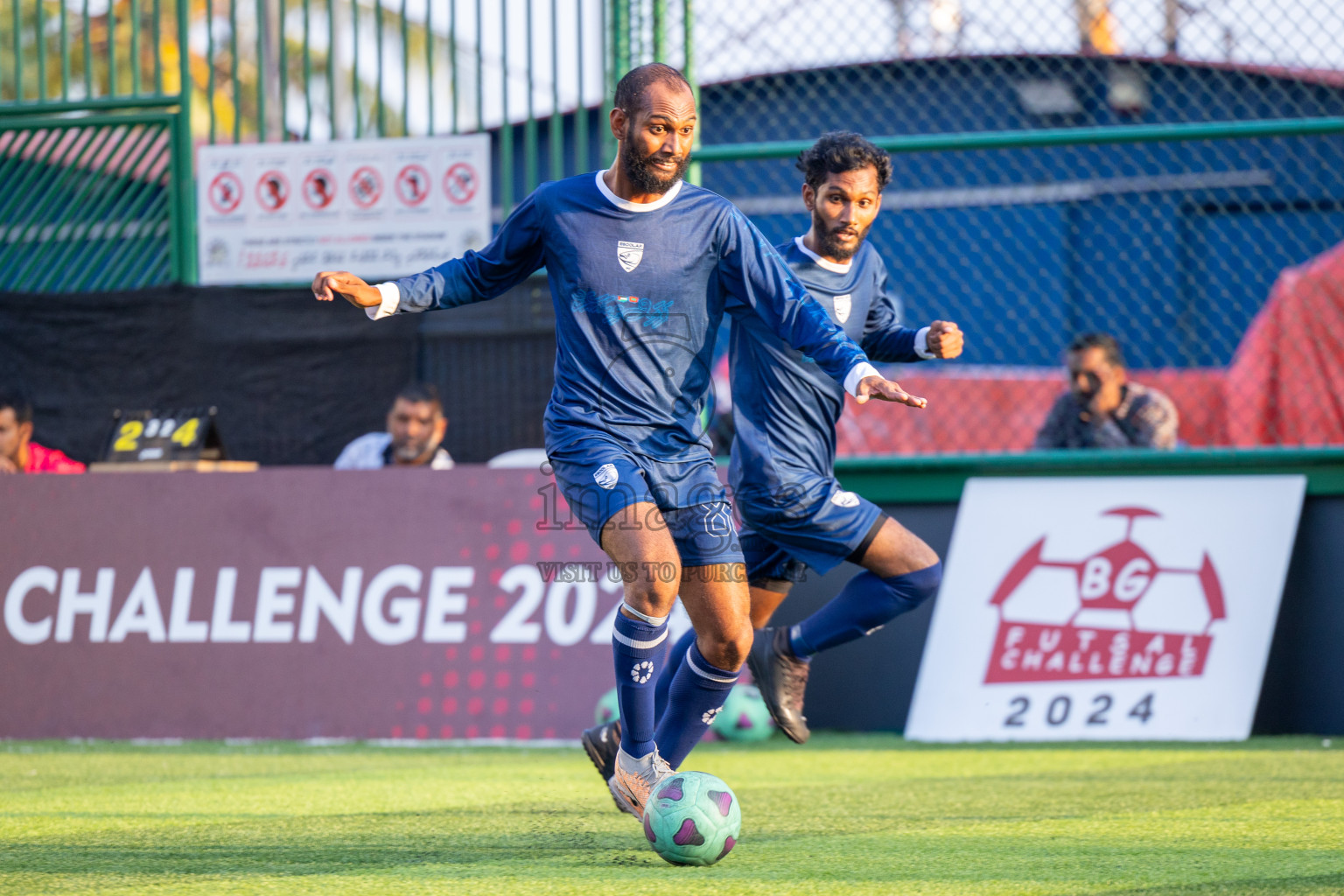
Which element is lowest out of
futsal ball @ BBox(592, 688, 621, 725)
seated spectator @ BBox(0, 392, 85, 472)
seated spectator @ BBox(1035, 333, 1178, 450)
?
futsal ball @ BBox(592, 688, 621, 725)

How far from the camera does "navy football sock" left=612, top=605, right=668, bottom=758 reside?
402 centimetres

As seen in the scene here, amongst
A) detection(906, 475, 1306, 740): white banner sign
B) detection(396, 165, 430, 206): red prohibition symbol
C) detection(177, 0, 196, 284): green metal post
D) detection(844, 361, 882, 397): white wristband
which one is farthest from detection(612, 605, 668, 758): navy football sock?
detection(177, 0, 196, 284): green metal post

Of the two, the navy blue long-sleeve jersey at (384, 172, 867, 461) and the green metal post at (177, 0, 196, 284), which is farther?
the green metal post at (177, 0, 196, 284)

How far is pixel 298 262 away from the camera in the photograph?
26.7ft

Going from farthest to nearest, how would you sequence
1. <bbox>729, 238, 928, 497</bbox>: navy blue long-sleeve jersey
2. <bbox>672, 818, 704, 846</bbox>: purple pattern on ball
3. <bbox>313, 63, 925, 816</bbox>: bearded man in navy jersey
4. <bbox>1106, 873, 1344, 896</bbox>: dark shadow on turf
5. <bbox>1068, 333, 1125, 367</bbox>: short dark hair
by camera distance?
1. <bbox>1068, 333, 1125, 367</bbox>: short dark hair
2. <bbox>729, 238, 928, 497</bbox>: navy blue long-sleeve jersey
3. <bbox>313, 63, 925, 816</bbox>: bearded man in navy jersey
4. <bbox>672, 818, 704, 846</bbox>: purple pattern on ball
5. <bbox>1106, 873, 1344, 896</bbox>: dark shadow on turf

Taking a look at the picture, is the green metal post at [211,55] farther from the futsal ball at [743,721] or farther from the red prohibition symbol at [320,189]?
the futsal ball at [743,721]

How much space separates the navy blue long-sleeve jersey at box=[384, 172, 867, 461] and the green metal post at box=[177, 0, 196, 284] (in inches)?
177

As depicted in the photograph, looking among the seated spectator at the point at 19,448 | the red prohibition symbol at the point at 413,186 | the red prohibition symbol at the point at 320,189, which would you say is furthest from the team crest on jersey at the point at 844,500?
the seated spectator at the point at 19,448

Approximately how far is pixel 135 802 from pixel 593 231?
261 centimetres

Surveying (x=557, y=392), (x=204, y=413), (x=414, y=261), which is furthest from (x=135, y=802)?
(x=414, y=261)

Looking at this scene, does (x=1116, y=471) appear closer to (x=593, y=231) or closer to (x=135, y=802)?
(x=593, y=231)

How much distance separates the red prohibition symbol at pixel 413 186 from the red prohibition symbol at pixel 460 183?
0.12 m

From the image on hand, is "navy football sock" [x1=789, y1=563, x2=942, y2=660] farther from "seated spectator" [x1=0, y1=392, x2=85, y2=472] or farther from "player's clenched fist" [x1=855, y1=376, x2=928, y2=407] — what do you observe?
"seated spectator" [x1=0, y1=392, x2=85, y2=472]

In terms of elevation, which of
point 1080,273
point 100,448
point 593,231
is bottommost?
point 100,448
